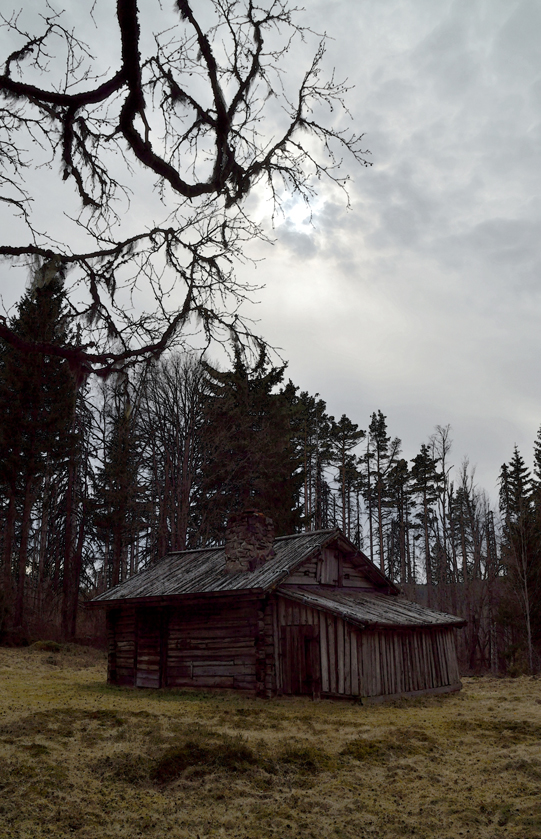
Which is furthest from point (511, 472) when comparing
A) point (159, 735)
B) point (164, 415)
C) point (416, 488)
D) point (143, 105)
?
point (143, 105)

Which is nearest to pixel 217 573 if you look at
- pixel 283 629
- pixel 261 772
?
pixel 283 629

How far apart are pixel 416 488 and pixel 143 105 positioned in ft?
144

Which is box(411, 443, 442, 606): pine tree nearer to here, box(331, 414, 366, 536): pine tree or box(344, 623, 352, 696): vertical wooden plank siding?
box(331, 414, 366, 536): pine tree

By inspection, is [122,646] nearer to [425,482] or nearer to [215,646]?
[215,646]

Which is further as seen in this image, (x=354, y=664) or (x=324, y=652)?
(x=354, y=664)

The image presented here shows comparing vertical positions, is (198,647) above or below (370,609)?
below

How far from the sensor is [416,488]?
4847cm

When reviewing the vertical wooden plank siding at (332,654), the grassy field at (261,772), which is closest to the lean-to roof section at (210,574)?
the vertical wooden plank siding at (332,654)

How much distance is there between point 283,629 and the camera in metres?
18.2

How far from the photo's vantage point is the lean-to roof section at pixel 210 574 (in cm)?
1881

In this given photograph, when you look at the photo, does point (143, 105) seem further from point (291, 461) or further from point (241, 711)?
point (291, 461)

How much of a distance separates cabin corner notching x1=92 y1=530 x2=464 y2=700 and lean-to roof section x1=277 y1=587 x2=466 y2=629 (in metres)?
0.06

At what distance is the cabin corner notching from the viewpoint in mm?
17828

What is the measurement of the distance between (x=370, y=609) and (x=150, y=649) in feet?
23.6
